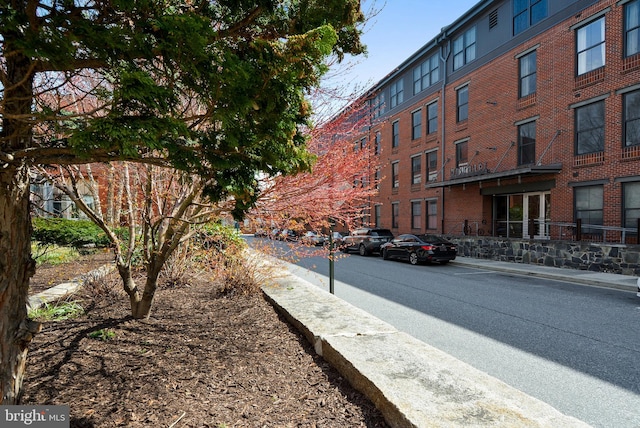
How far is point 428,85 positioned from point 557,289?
18.0 meters

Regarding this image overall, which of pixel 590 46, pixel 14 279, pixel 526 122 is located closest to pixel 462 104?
pixel 526 122

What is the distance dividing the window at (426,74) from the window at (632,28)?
36.2 ft

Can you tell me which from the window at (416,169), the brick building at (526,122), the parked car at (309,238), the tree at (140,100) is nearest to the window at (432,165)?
the brick building at (526,122)

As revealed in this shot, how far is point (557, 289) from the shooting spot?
410 inches

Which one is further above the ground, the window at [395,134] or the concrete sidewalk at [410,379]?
the window at [395,134]

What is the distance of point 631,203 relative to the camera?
44.0 ft

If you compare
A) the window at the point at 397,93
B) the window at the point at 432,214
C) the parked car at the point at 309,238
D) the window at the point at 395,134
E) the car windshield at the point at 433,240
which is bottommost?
the car windshield at the point at 433,240

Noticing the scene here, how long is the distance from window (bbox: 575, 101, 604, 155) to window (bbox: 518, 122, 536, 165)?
81.7 inches

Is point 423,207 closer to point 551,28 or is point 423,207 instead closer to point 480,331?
point 551,28

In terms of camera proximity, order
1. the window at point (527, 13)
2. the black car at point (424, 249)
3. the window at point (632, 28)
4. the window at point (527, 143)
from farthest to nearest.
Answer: the window at point (527, 143) → the window at point (527, 13) → the black car at point (424, 249) → the window at point (632, 28)

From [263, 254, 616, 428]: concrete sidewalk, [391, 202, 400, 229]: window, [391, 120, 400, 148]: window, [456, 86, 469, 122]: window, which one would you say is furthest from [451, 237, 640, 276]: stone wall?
[263, 254, 616, 428]: concrete sidewalk

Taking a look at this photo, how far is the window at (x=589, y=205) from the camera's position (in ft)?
47.3

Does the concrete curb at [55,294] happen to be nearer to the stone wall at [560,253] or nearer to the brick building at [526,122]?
the brick building at [526,122]

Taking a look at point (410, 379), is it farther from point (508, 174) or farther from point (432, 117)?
point (432, 117)
